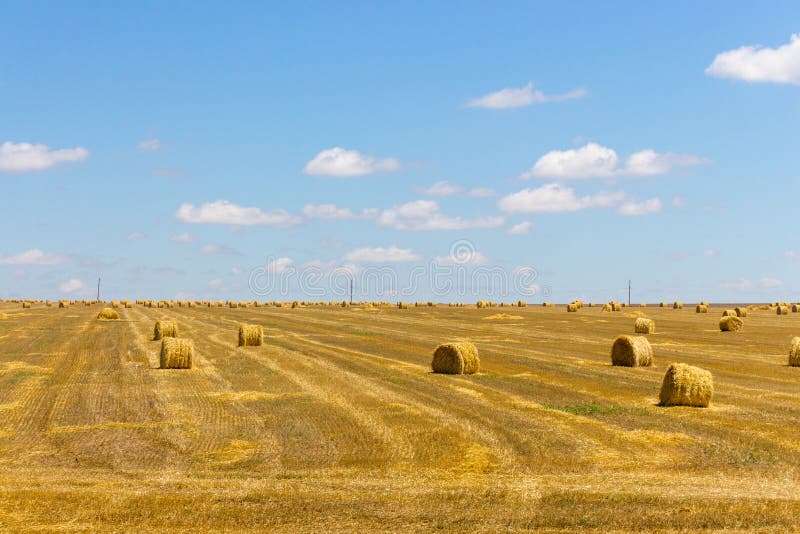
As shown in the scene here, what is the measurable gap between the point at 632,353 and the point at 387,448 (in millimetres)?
16473

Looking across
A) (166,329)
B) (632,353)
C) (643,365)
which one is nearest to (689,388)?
(632,353)

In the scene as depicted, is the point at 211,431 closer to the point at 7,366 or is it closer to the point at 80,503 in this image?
the point at 80,503

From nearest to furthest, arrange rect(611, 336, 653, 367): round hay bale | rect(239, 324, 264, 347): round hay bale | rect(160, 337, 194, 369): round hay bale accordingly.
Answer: rect(160, 337, 194, 369): round hay bale
rect(611, 336, 653, 367): round hay bale
rect(239, 324, 264, 347): round hay bale

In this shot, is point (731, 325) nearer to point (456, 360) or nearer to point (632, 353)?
point (632, 353)

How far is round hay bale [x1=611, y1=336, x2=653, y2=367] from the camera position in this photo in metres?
29.0

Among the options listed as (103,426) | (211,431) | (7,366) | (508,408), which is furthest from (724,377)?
(7,366)

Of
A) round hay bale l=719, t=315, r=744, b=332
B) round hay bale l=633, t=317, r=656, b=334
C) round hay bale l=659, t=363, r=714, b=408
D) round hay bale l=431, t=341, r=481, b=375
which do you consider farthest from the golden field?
round hay bale l=719, t=315, r=744, b=332

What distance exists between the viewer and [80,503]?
11227 millimetres

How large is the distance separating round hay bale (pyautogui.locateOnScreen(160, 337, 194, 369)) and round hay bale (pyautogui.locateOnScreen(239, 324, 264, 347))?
9337mm

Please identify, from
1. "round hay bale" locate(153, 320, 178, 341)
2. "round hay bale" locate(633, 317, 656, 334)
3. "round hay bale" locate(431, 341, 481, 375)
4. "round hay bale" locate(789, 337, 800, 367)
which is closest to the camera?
"round hay bale" locate(431, 341, 481, 375)

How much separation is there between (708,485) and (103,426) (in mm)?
11840

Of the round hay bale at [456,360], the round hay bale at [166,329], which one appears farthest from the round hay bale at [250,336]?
the round hay bale at [456,360]

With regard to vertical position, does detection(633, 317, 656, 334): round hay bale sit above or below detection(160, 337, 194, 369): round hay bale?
above

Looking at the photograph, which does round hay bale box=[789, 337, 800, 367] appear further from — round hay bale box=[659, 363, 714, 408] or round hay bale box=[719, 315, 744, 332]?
round hay bale box=[719, 315, 744, 332]
